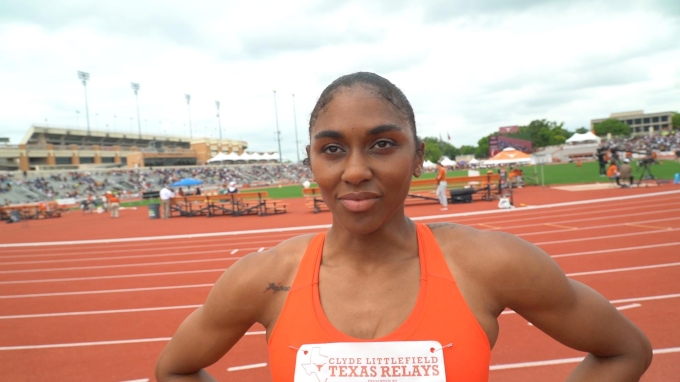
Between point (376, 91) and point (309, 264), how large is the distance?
1.87 feet

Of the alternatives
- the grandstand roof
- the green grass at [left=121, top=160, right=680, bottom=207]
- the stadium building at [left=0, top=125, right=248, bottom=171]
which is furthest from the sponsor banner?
the green grass at [left=121, top=160, right=680, bottom=207]

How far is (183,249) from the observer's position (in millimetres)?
10352

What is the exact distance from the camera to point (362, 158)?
1166mm

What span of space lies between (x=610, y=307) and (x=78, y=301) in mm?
7181

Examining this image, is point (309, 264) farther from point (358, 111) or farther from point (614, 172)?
point (614, 172)

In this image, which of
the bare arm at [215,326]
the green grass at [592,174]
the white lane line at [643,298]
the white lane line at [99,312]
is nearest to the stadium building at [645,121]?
the green grass at [592,174]

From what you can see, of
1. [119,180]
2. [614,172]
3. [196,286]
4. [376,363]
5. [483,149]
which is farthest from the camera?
[483,149]

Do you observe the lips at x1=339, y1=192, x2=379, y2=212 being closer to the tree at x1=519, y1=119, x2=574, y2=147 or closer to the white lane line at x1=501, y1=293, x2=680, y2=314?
the white lane line at x1=501, y1=293, x2=680, y2=314

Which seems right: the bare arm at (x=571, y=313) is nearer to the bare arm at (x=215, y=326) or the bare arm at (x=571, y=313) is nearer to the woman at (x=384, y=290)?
the woman at (x=384, y=290)

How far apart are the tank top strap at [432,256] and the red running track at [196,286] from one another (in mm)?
2667

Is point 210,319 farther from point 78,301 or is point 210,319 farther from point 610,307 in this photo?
point 78,301

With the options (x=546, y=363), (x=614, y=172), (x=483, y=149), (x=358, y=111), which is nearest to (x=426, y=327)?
(x=358, y=111)

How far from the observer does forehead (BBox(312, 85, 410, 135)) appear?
119 centimetres

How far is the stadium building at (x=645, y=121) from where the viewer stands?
100375 millimetres
